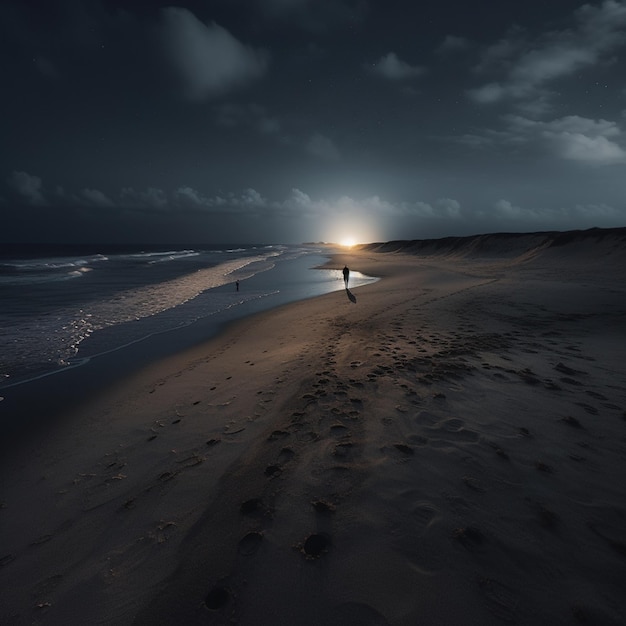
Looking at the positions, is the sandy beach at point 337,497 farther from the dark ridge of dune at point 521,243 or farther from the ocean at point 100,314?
the dark ridge of dune at point 521,243

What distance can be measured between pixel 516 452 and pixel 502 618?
2302 millimetres

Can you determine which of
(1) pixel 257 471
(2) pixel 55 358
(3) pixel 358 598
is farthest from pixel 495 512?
(2) pixel 55 358

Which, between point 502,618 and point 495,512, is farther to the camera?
point 495,512

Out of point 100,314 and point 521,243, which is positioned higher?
point 521,243

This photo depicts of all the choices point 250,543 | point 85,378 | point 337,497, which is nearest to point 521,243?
point 337,497

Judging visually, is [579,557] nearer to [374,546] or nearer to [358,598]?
[374,546]

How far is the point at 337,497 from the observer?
3.53m

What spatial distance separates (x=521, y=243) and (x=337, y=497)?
64.0 metres

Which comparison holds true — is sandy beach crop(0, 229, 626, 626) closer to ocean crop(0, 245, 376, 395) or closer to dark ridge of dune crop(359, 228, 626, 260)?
ocean crop(0, 245, 376, 395)

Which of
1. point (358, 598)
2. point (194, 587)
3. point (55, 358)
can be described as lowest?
point (55, 358)

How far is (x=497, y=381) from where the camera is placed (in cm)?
627

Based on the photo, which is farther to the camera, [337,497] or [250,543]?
[337,497]

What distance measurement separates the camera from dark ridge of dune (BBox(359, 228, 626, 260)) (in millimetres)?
35031

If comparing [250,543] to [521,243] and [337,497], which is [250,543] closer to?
[337,497]
